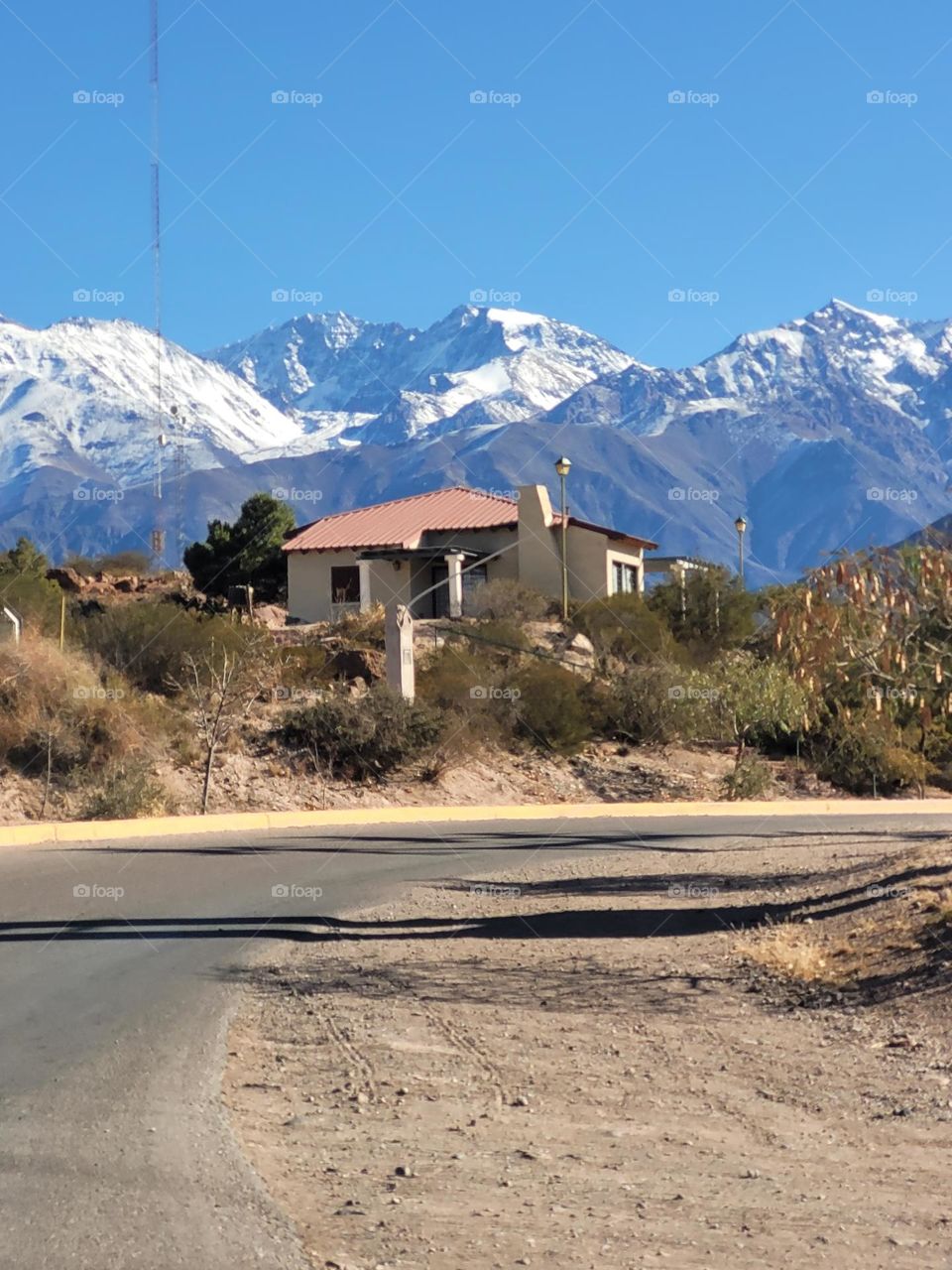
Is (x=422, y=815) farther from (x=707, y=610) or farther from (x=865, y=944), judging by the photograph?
(x=707, y=610)

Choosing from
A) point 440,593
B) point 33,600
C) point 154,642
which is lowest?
point 154,642

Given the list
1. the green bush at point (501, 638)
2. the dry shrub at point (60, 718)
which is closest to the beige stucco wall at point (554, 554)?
the green bush at point (501, 638)

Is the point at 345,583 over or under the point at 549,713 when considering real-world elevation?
over

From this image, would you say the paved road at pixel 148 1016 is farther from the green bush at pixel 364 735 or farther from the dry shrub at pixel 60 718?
the green bush at pixel 364 735

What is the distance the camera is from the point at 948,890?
1344cm

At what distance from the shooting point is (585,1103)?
8.38 metres

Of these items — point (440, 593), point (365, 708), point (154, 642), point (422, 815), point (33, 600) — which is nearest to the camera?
point (422, 815)

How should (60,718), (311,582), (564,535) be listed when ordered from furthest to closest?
(311,582) < (564,535) < (60,718)

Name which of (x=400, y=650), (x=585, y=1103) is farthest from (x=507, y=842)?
(x=585, y=1103)

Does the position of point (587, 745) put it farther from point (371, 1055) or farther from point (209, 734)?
point (371, 1055)

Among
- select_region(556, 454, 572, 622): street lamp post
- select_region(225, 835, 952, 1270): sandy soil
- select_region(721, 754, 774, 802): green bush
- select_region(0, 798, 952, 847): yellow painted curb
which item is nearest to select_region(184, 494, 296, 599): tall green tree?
select_region(556, 454, 572, 622): street lamp post

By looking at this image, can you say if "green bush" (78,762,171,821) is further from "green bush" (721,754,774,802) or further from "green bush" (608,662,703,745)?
"green bush" (608,662,703,745)

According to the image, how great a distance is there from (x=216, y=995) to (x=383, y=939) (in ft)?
9.10

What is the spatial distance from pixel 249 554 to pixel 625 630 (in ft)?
80.9
